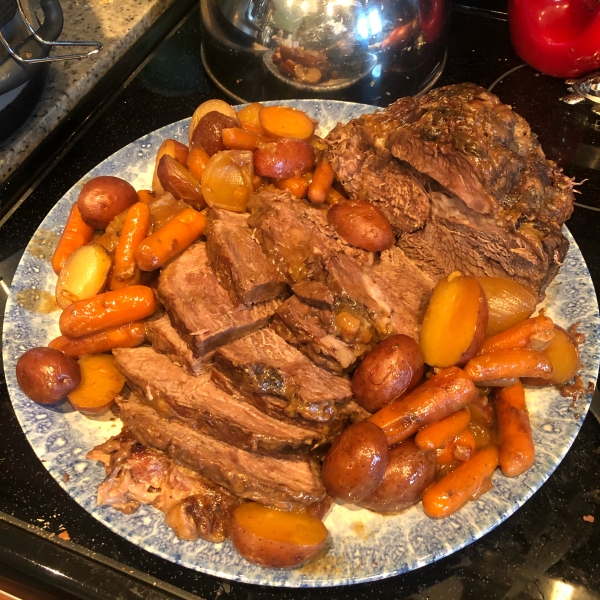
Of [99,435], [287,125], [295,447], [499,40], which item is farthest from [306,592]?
[499,40]

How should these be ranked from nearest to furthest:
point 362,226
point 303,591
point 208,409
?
1. point 303,591
2. point 208,409
3. point 362,226

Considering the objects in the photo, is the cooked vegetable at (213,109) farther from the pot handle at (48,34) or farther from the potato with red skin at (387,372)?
the potato with red skin at (387,372)

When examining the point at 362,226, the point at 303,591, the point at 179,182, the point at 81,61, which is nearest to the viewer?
the point at 303,591

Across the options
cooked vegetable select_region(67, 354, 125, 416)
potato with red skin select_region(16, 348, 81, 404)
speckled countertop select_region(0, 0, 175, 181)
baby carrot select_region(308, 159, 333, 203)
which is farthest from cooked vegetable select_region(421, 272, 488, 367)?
speckled countertop select_region(0, 0, 175, 181)

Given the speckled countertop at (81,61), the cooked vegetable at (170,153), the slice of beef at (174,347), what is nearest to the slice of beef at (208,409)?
the slice of beef at (174,347)

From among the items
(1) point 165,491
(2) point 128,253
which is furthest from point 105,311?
(1) point 165,491

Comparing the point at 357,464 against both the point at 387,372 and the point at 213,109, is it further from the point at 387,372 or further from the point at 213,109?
the point at 213,109

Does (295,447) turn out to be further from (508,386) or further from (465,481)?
(508,386)

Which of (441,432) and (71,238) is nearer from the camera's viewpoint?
(441,432)
